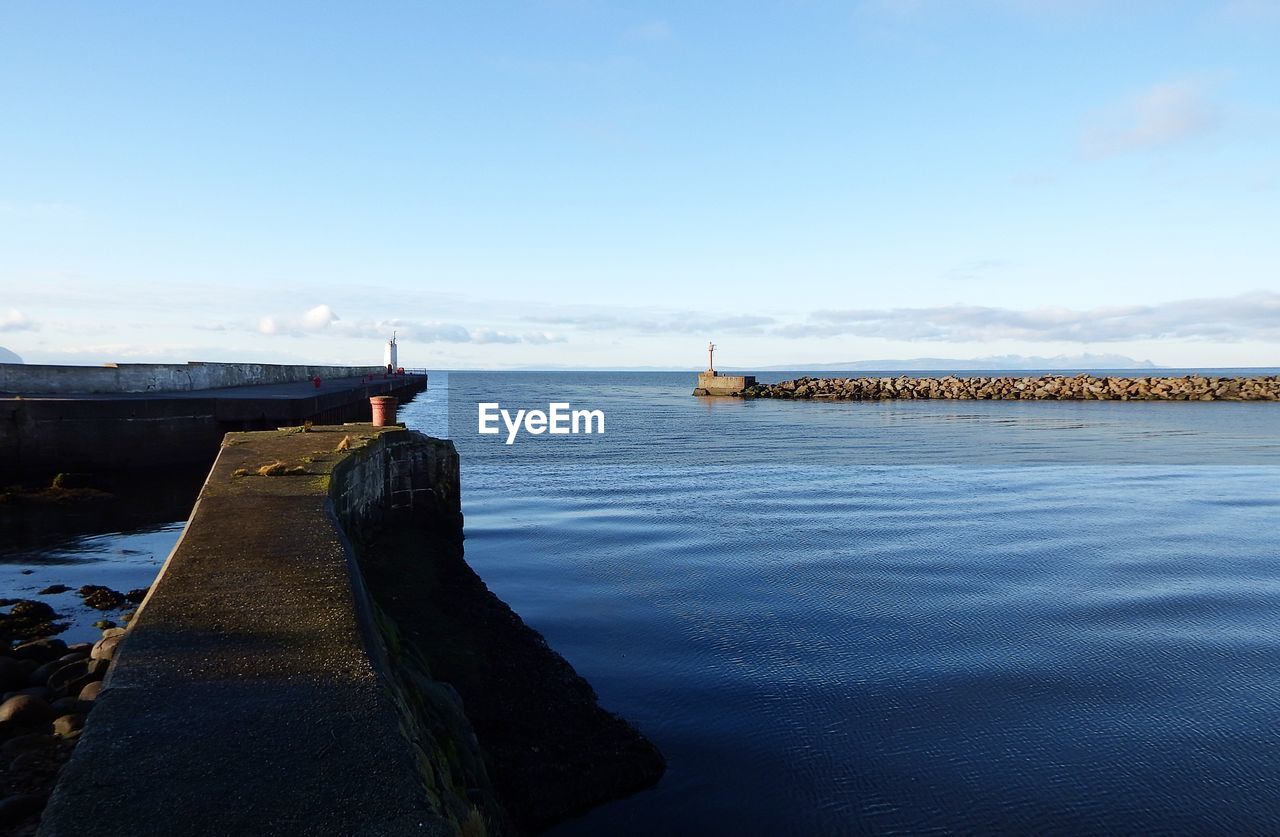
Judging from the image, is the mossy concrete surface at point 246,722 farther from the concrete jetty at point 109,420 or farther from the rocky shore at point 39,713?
the concrete jetty at point 109,420

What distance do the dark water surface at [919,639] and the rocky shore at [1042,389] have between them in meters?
48.9

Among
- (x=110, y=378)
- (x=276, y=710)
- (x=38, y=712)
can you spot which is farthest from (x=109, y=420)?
(x=276, y=710)

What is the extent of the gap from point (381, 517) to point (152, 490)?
25.4 feet

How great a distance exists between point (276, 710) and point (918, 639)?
21.8ft

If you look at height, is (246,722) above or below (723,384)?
below

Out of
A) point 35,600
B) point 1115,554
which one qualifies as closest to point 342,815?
point 35,600

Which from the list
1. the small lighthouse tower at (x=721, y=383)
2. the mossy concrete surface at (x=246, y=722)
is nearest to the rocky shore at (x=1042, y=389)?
the small lighthouse tower at (x=721, y=383)

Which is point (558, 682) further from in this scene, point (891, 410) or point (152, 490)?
point (891, 410)

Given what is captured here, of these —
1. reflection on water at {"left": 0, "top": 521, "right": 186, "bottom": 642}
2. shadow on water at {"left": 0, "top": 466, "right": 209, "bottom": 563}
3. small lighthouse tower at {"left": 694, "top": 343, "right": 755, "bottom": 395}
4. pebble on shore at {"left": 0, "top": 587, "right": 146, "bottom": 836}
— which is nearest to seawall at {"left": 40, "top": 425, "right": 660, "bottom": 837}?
pebble on shore at {"left": 0, "top": 587, "right": 146, "bottom": 836}

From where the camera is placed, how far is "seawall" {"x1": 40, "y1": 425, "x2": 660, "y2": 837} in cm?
270

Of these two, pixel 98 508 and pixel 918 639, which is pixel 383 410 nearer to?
pixel 98 508

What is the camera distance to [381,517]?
10.1 m

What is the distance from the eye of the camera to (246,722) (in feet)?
10.3

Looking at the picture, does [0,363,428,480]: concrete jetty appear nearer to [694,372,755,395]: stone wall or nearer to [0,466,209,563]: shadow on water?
[0,466,209,563]: shadow on water
